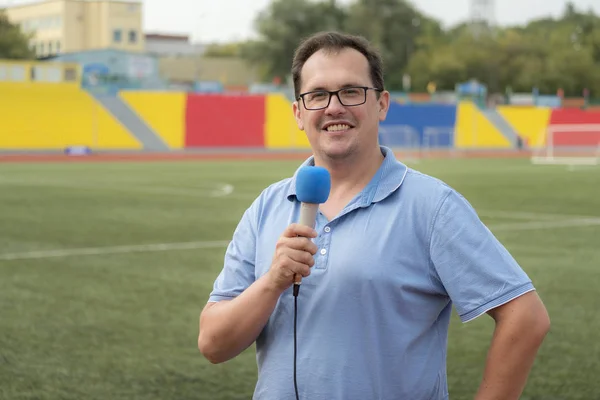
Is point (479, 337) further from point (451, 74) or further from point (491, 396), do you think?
point (451, 74)

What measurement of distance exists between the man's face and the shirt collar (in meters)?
0.08

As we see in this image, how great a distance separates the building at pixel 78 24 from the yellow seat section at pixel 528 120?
A: 2512 cm

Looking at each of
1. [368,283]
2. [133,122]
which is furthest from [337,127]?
[133,122]

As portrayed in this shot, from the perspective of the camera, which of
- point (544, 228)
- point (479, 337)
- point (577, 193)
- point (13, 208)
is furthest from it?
point (577, 193)

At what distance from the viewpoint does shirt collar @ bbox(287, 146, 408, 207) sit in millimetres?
2926

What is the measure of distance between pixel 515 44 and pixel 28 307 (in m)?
92.9

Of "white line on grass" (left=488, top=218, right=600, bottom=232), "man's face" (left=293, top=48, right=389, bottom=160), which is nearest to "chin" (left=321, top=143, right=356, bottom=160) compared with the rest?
"man's face" (left=293, top=48, right=389, bottom=160)

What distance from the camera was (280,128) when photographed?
46844 millimetres

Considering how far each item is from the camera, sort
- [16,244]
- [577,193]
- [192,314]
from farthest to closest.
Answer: [577,193] → [16,244] → [192,314]

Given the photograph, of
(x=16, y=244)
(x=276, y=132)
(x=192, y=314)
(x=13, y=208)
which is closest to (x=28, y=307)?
(x=192, y=314)

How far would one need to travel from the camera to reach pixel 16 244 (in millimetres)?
12297

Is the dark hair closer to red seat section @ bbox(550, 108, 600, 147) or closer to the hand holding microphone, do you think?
the hand holding microphone

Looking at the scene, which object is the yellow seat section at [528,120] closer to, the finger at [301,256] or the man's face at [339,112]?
the man's face at [339,112]

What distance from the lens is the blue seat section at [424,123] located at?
47406 mm
